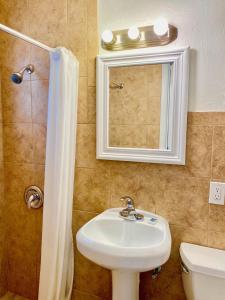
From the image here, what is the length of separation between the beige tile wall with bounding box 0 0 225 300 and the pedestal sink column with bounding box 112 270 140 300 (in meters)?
0.24

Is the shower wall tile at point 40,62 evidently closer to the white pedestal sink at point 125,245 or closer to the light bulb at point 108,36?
the light bulb at point 108,36

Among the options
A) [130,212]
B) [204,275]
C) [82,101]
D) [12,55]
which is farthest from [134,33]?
[204,275]

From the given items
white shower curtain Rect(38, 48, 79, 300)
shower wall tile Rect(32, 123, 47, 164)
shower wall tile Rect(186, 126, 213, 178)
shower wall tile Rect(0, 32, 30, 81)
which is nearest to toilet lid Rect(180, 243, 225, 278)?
shower wall tile Rect(186, 126, 213, 178)

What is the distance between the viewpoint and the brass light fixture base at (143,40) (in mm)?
1253

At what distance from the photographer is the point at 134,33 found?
1.29 metres

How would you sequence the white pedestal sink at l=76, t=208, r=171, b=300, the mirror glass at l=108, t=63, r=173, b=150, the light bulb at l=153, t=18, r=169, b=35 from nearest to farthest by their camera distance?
1. the white pedestal sink at l=76, t=208, r=171, b=300
2. the light bulb at l=153, t=18, r=169, b=35
3. the mirror glass at l=108, t=63, r=173, b=150

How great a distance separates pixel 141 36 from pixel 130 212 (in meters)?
1.06

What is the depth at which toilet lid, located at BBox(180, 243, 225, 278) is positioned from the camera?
3.54ft

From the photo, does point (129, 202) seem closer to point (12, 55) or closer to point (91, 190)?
point (91, 190)

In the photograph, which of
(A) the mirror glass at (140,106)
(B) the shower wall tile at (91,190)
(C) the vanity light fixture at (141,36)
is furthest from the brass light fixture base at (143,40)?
(B) the shower wall tile at (91,190)

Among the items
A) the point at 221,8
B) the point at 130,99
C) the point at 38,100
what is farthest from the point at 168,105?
the point at 38,100

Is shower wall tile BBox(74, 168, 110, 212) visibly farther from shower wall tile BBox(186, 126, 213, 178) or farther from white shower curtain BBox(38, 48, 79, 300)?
shower wall tile BBox(186, 126, 213, 178)

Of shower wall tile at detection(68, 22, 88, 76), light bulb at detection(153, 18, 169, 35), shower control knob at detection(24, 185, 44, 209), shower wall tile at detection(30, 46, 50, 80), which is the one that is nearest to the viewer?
light bulb at detection(153, 18, 169, 35)

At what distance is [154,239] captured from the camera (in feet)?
4.12
